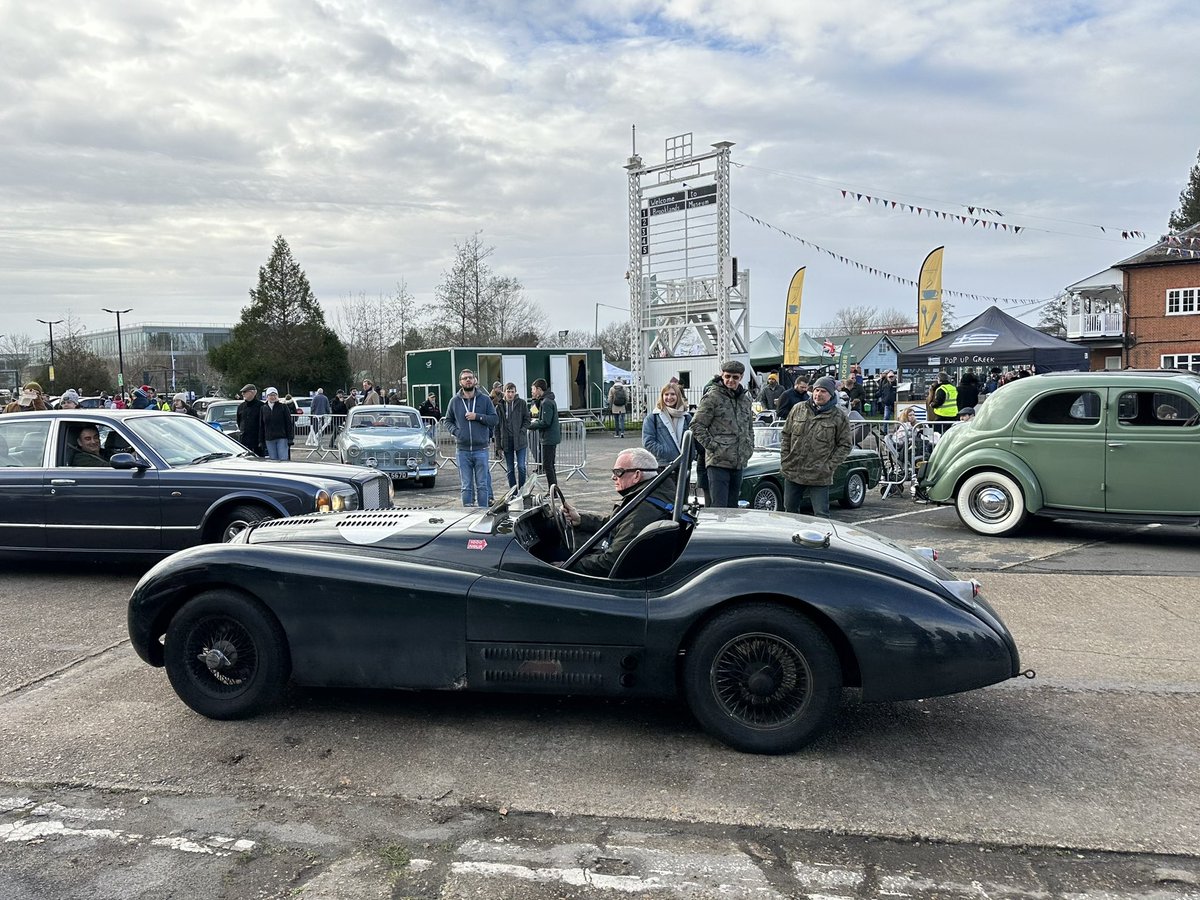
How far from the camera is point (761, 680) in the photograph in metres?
3.96

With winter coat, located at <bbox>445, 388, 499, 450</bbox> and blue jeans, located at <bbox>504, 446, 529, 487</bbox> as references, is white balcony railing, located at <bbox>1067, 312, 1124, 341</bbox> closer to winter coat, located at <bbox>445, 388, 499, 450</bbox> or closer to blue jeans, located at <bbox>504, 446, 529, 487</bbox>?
blue jeans, located at <bbox>504, 446, 529, 487</bbox>

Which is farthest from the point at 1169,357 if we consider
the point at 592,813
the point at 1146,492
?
the point at 592,813

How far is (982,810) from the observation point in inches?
139

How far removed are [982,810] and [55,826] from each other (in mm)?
3544

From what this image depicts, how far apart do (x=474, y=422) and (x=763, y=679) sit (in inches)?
308

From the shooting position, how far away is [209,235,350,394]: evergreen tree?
151 feet

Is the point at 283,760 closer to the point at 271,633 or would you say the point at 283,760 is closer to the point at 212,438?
the point at 271,633

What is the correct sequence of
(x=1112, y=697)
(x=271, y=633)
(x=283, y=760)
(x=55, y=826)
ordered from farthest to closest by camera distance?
(x=1112, y=697), (x=271, y=633), (x=283, y=760), (x=55, y=826)

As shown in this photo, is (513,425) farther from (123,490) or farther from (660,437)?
(123,490)

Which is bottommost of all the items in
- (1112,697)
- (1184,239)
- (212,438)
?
(1112,697)

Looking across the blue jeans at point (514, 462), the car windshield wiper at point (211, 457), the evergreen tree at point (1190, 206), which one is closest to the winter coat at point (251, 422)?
the blue jeans at point (514, 462)

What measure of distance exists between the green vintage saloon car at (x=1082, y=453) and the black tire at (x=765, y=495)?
75.5 inches

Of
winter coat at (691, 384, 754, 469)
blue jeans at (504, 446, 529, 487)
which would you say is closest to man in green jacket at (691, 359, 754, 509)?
winter coat at (691, 384, 754, 469)

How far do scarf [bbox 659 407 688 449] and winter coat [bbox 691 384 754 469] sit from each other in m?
0.74
